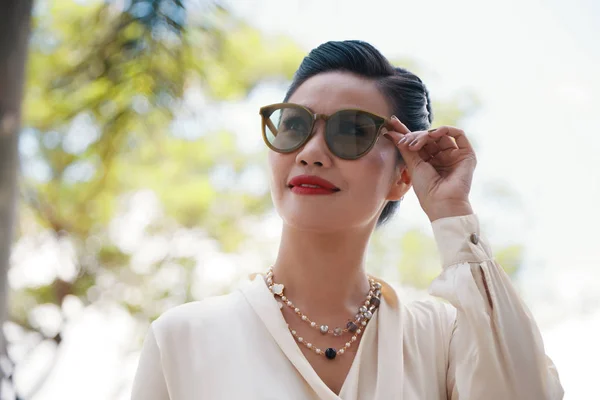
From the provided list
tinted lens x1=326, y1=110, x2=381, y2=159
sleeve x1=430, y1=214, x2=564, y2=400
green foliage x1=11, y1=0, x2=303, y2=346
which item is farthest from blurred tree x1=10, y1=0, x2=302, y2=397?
A: sleeve x1=430, y1=214, x2=564, y2=400

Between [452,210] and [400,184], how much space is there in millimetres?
264

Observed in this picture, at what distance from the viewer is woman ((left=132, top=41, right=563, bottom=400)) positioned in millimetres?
1569

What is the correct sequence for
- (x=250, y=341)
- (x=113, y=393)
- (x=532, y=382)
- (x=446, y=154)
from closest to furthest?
1. (x=532, y=382)
2. (x=250, y=341)
3. (x=446, y=154)
4. (x=113, y=393)

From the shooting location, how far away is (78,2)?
24.2 ft

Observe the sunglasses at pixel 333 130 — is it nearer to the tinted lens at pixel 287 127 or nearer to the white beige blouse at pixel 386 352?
the tinted lens at pixel 287 127

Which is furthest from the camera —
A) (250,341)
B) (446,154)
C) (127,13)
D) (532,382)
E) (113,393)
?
(113,393)

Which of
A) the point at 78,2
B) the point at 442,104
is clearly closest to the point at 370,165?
the point at 78,2

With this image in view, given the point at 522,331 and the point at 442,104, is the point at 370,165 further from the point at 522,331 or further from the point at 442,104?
the point at 442,104

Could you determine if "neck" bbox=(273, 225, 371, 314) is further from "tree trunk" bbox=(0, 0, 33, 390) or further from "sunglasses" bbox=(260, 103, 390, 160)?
"tree trunk" bbox=(0, 0, 33, 390)

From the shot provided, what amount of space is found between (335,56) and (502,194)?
6.78 metres

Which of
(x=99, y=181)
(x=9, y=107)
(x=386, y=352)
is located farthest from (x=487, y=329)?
(x=99, y=181)

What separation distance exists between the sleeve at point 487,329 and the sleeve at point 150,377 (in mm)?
636

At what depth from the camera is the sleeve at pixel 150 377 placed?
1587 millimetres

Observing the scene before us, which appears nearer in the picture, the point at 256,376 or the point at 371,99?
the point at 256,376
